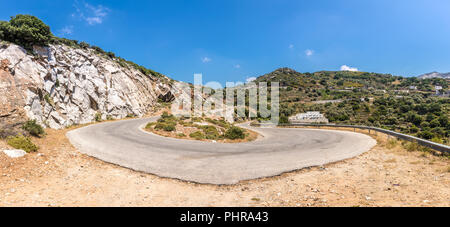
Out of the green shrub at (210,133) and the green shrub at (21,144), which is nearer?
the green shrub at (21,144)

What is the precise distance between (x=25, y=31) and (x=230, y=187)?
101 feet

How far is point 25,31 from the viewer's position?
70.9 ft

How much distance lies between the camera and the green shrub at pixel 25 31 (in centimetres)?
2086

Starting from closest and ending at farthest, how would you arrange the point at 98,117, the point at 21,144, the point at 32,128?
the point at 21,144, the point at 32,128, the point at 98,117

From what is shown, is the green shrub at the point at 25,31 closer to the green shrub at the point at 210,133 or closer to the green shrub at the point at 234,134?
the green shrub at the point at 210,133

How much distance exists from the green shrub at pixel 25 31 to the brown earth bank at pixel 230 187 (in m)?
22.5

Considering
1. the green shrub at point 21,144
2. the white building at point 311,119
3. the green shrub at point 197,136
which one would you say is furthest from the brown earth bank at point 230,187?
the white building at point 311,119

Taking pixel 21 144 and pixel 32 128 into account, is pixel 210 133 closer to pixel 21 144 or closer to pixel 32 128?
pixel 21 144

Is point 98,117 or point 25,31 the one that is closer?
point 25,31

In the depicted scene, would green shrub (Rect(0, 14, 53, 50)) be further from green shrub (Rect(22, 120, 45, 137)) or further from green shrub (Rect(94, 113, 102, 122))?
green shrub (Rect(22, 120, 45, 137))

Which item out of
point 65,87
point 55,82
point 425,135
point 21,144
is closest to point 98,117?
point 65,87

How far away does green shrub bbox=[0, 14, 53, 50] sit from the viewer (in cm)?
2086

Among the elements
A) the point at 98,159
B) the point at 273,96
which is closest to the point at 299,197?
the point at 98,159
